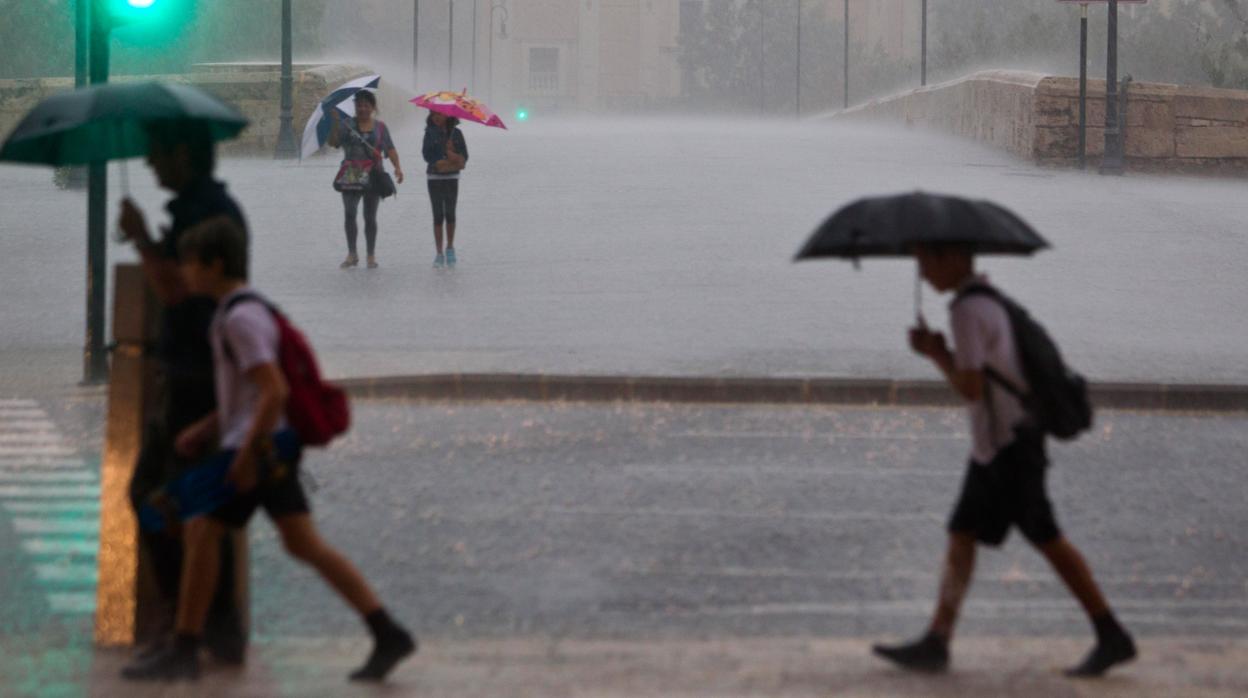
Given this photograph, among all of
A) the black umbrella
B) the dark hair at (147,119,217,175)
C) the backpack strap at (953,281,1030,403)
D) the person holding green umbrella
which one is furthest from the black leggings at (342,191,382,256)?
the backpack strap at (953,281,1030,403)

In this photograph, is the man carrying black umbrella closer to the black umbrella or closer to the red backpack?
the red backpack

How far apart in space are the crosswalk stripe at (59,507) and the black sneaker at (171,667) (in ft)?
10.8

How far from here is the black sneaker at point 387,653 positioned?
5719 millimetres

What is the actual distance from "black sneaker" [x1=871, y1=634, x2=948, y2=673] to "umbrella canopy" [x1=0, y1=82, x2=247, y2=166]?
2.49 metres

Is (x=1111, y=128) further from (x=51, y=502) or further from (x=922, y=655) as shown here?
(x=922, y=655)

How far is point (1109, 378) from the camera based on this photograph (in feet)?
42.1

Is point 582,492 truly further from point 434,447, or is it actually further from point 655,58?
point 655,58

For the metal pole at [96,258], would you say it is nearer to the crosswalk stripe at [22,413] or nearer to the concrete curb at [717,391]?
the crosswalk stripe at [22,413]

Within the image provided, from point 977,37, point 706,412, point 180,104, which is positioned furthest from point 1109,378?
point 977,37

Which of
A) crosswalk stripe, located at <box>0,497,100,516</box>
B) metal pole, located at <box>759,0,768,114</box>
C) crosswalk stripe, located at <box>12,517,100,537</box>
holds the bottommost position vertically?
crosswalk stripe, located at <box>12,517,100,537</box>

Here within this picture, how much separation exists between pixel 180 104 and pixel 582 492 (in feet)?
13.3

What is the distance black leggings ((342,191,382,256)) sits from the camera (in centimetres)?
1909

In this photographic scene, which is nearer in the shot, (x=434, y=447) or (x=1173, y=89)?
(x=434, y=447)

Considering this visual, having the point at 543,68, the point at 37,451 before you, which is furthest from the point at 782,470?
the point at 543,68
